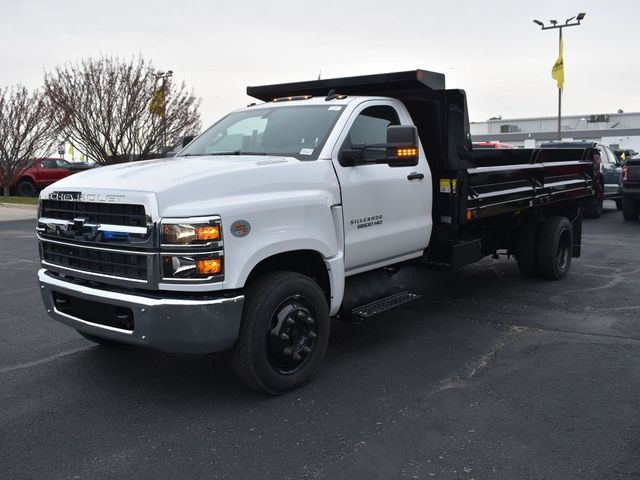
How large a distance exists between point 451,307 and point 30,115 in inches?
836

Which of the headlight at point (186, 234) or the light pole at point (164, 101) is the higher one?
the light pole at point (164, 101)

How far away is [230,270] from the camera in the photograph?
3.99m

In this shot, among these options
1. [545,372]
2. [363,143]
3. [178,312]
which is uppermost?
[363,143]

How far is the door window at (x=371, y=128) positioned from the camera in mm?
5113

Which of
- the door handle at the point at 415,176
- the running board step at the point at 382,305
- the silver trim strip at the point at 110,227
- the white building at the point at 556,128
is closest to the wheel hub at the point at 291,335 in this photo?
the running board step at the point at 382,305

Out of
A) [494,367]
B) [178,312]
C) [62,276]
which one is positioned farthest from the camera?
[494,367]

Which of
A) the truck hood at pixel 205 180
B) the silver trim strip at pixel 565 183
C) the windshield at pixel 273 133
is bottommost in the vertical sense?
the silver trim strip at pixel 565 183

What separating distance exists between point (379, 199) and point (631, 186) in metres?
12.3

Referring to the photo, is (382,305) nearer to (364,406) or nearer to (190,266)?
(364,406)

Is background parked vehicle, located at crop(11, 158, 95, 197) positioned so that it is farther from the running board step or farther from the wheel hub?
the wheel hub

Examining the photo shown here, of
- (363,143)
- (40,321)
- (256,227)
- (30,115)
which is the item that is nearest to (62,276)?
(256,227)

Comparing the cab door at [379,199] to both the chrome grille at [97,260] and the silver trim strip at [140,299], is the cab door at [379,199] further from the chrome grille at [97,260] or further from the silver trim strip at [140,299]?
the chrome grille at [97,260]

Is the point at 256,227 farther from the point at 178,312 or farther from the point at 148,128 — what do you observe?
the point at 148,128

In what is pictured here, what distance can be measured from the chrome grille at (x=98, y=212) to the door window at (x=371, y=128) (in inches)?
65.8
